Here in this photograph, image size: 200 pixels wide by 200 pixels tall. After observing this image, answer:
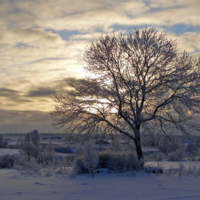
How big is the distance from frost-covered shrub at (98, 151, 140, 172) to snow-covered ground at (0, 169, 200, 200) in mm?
1471

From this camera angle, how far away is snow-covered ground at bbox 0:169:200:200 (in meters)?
6.45

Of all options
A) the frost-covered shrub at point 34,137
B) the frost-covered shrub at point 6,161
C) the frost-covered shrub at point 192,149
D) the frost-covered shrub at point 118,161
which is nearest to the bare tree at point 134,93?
the frost-covered shrub at point 118,161

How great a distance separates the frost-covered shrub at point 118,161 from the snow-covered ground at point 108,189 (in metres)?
1.47

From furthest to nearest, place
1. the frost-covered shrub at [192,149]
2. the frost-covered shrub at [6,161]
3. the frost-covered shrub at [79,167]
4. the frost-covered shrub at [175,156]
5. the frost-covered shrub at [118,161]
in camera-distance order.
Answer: the frost-covered shrub at [192,149] → the frost-covered shrub at [175,156] → the frost-covered shrub at [6,161] → the frost-covered shrub at [118,161] → the frost-covered shrub at [79,167]

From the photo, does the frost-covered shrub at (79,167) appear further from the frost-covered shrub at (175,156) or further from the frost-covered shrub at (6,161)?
the frost-covered shrub at (175,156)

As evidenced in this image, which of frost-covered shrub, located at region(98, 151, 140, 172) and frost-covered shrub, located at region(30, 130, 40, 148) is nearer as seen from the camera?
frost-covered shrub, located at region(98, 151, 140, 172)

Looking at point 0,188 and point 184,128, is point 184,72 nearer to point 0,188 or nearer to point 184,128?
point 184,128

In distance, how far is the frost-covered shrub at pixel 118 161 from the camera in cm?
1102

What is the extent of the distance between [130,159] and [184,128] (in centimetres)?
322

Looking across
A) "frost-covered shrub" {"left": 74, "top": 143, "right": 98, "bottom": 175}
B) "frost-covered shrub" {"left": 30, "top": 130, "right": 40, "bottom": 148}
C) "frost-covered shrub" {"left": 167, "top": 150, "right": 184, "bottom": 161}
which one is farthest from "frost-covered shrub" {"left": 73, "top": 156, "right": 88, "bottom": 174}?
"frost-covered shrub" {"left": 30, "top": 130, "right": 40, "bottom": 148}

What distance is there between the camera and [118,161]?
436 inches

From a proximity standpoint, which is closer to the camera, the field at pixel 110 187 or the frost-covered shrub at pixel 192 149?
the field at pixel 110 187

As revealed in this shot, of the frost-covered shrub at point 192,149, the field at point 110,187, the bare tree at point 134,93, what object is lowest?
the frost-covered shrub at point 192,149

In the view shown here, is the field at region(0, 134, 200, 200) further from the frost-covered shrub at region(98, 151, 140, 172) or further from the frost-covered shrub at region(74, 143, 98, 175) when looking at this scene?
the frost-covered shrub at region(98, 151, 140, 172)
